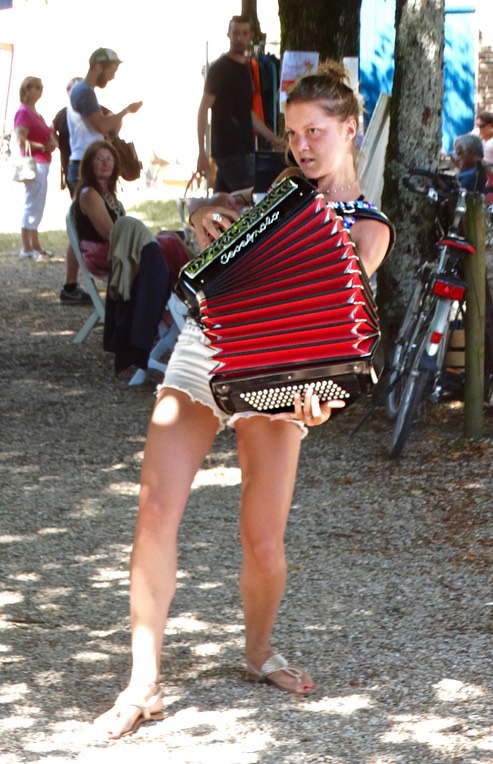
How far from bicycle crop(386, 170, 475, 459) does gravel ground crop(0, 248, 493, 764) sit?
0.26m

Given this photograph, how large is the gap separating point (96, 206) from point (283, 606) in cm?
499

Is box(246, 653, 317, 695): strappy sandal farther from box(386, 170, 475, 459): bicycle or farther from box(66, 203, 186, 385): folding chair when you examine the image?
box(66, 203, 186, 385): folding chair

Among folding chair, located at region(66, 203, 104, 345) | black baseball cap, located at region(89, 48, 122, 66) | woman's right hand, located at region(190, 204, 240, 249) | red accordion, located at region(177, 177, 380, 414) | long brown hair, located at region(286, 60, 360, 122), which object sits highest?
black baseball cap, located at region(89, 48, 122, 66)

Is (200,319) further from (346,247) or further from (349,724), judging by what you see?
(349,724)

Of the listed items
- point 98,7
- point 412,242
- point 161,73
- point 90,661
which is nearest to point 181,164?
point 161,73

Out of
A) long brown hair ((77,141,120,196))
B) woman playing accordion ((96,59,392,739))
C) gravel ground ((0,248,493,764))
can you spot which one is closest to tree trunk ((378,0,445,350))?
gravel ground ((0,248,493,764))

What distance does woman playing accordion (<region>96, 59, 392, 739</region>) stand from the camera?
3.59m

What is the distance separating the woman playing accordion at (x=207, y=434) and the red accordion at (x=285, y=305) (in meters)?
0.10

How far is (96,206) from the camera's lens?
9.24m

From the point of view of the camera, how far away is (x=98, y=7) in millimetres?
36781

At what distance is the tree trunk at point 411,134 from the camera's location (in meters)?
7.44

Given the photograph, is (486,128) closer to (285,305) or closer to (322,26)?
(322,26)

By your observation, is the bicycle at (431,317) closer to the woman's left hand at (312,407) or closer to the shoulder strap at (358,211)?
the shoulder strap at (358,211)

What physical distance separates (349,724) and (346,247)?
1.44m
